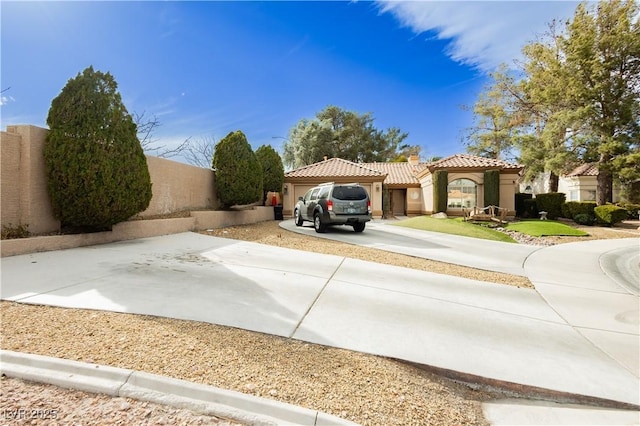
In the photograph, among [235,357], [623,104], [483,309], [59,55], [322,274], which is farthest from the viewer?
[623,104]

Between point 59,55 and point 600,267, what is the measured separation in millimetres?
18554

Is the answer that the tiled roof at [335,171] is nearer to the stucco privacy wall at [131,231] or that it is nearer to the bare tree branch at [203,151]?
the stucco privacy wall at [131,231]

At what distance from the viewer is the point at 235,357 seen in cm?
299

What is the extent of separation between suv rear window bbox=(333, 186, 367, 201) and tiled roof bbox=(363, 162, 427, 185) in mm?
15322

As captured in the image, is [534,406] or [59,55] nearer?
[534,406]

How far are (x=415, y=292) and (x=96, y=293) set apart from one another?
515cm

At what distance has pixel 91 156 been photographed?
8000mm

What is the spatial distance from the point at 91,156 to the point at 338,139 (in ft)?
112

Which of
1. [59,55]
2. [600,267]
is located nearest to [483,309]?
[600,267]

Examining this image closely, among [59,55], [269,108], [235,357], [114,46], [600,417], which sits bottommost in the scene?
[600,417]

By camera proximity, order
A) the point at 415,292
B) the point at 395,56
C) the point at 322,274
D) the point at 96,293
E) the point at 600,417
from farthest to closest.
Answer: the point at 395,56 → the point at 322,274 → the point at 415,292 → the point at 96,293 → the point at 600,417

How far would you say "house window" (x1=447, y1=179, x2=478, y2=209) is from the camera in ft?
73.6

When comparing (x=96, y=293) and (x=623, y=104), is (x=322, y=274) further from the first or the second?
(x=623, y=104)

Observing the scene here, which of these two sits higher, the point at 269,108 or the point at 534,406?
the point at 269,108
